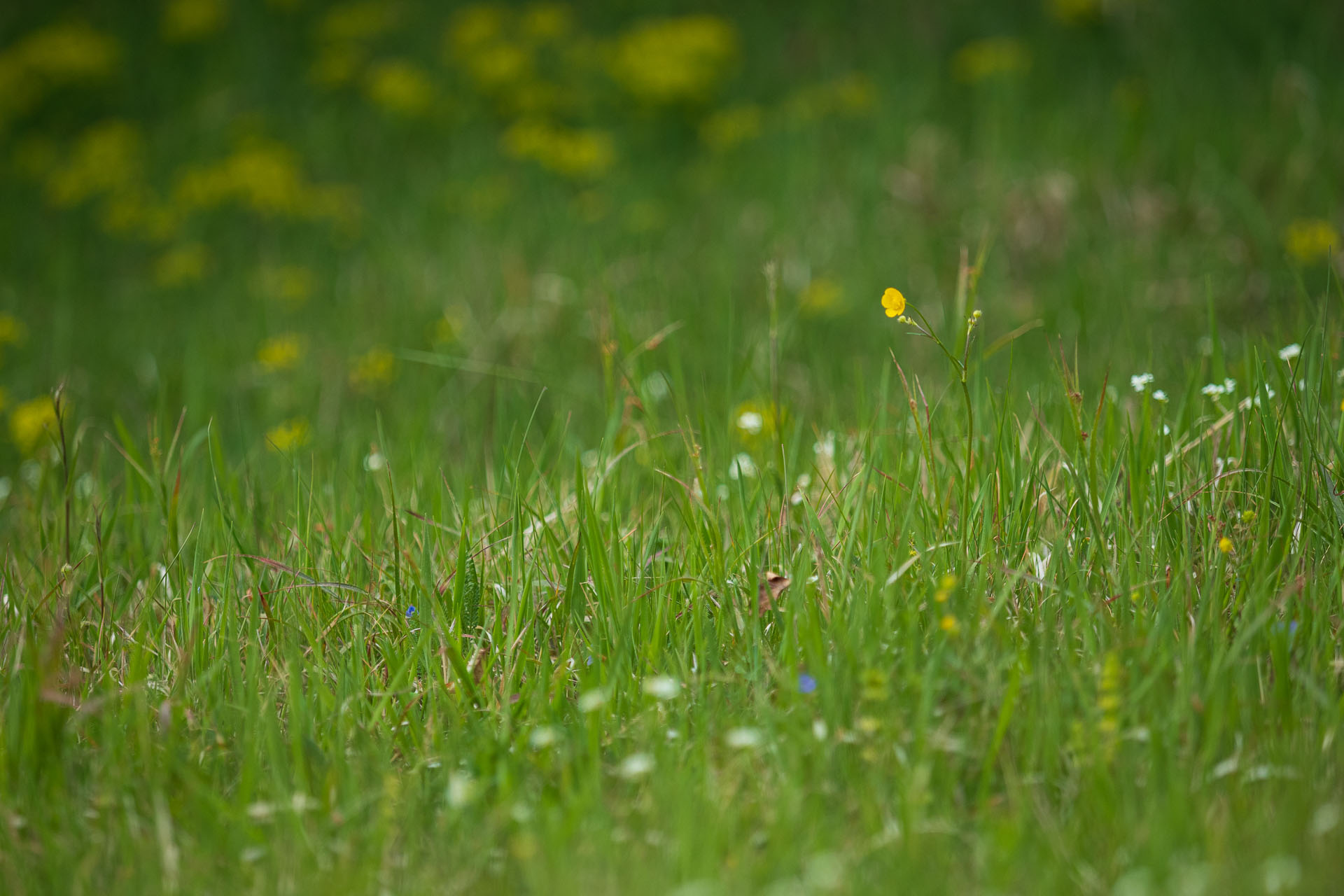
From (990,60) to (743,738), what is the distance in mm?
5793

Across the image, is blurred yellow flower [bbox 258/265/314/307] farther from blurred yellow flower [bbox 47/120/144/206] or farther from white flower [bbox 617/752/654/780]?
white flower [bbox 617/752/654/780]

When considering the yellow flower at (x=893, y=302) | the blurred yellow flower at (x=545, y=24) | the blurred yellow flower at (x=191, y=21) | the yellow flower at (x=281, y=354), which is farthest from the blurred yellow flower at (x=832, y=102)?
the blurred yellow flower at (x=191, y=21)

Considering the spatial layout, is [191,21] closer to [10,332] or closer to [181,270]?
[181,270]

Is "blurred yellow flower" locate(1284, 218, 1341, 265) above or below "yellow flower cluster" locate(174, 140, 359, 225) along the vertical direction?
above

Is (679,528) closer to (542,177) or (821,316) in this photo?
(821,316)

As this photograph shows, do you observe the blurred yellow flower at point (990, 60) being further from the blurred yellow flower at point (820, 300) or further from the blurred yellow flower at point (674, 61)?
the blurred yellow flower at point (820, 300)

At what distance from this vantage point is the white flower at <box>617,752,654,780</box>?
4.49ft

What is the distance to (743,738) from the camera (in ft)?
4.62

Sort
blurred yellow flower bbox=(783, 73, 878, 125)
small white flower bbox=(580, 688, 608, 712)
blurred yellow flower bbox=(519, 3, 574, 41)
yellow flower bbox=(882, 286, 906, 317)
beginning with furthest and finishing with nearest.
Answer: blurred yellow flower bbox=(519, 3, 574, 41) < blurred yellow flower bbox=(783, 73, 878, 125) < yellow flower bbox=(882, 286, 906, 317) < small white flower bbox=(580, 688, 608, 712)

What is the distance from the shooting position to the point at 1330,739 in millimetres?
1440

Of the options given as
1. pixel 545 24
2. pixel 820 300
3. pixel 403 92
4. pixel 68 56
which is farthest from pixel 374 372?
pixel 68 56

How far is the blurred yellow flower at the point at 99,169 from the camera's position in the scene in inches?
278

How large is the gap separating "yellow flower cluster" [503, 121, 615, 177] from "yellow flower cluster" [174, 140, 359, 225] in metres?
1.14

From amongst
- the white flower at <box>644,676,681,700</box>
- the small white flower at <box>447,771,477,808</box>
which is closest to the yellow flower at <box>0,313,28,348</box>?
the small white flower at <box>447,771,477,808</box>
